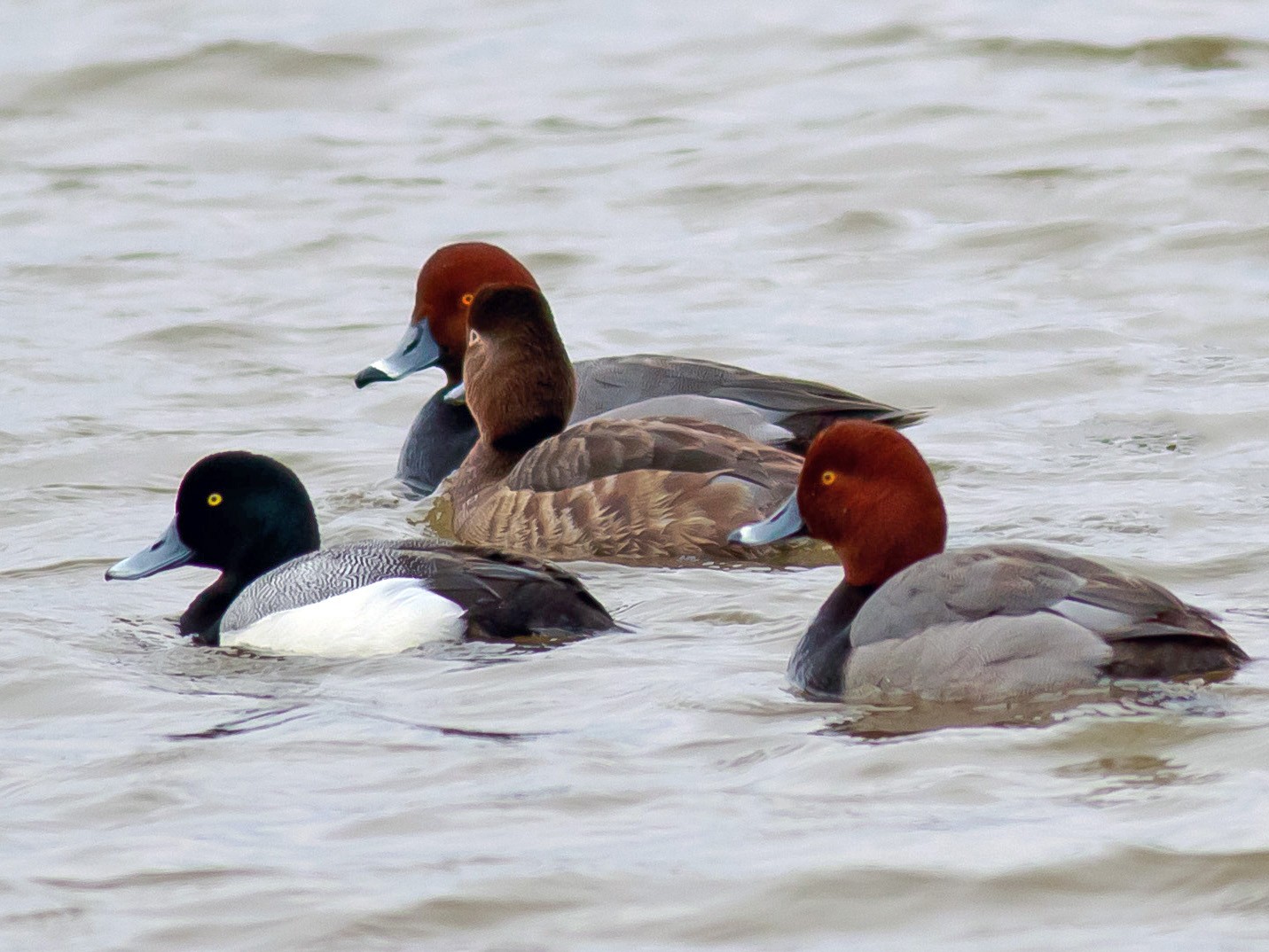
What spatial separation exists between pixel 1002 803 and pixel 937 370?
594 centimetres

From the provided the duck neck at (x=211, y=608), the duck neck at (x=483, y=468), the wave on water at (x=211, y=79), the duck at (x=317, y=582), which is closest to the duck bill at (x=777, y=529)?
the duck at (x=317, y=582)

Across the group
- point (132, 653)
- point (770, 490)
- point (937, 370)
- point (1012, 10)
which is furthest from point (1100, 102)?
point (132, 653)

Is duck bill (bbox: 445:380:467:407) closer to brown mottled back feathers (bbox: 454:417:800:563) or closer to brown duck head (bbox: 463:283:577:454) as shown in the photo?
brown duck head (bbox: 463:283:577:454)

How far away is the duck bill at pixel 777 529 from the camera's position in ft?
22.5

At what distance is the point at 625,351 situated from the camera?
11984 mm

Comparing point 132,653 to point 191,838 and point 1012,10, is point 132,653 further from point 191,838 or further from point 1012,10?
point 1012,10

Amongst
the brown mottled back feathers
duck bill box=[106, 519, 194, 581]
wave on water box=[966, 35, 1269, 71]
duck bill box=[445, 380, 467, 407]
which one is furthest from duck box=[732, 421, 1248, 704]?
wave on water box=[966, 35, 1269, 71]

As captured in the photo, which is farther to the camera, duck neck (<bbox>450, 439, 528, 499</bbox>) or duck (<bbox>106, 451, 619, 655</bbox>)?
duck neck (<bbox>450, 439, 528, 499</bbox>)

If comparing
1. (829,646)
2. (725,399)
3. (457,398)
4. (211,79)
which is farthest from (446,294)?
(211,79)

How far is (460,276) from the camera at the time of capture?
32.9ft

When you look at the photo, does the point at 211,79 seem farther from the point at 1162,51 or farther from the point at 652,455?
the point at 652,455

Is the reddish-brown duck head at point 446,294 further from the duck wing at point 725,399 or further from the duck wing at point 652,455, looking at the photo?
the duck wing at point 652,455

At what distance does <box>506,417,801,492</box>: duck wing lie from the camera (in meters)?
8.21

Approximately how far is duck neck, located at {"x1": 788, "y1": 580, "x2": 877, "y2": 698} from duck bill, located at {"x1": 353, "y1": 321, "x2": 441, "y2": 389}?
12.4 ft
